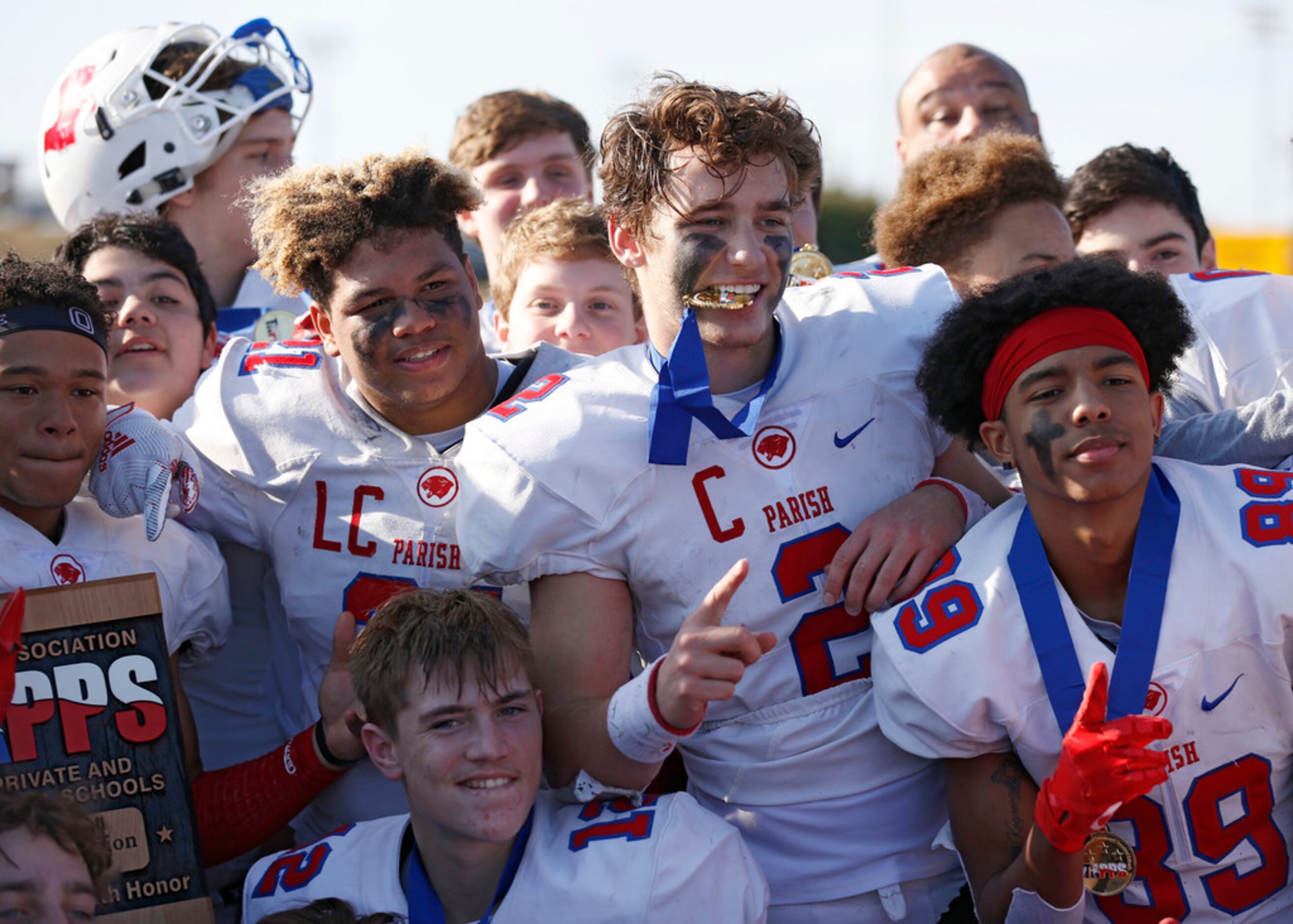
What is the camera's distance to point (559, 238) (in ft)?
15.0

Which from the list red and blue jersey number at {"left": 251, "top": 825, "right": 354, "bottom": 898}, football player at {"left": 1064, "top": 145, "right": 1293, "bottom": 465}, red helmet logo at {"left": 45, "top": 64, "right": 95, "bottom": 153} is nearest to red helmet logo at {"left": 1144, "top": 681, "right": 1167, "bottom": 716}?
football player at {"left": 1064, "top": 145, "right": 1293, "bottom": 465}

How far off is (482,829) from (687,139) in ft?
5.40

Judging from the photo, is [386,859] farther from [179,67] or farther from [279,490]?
[179,67]

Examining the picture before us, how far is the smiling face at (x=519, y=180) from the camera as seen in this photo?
18.1 feet

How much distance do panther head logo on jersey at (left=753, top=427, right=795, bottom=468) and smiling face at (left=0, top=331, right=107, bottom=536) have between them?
1.63 m

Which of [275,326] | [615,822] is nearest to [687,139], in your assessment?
[615,822]

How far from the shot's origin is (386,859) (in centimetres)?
314

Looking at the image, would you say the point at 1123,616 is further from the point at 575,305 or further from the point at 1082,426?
the point at 575,305

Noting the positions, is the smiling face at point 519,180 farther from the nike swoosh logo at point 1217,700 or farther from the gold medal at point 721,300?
the nike swoosh logo at point 1217,700

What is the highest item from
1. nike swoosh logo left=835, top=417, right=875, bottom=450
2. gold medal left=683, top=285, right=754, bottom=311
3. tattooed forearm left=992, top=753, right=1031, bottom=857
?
gold medal left=683, top=285, right=754, bottom=311

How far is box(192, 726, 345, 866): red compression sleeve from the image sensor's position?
349cm

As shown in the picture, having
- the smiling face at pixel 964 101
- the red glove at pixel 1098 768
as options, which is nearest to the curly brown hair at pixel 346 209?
the red glove at pixel 1098 768

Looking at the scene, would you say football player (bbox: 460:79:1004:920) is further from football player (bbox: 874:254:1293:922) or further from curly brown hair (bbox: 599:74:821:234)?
football player (bbox: 874:254:1293:922)

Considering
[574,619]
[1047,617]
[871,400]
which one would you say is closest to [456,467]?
[574,619]
